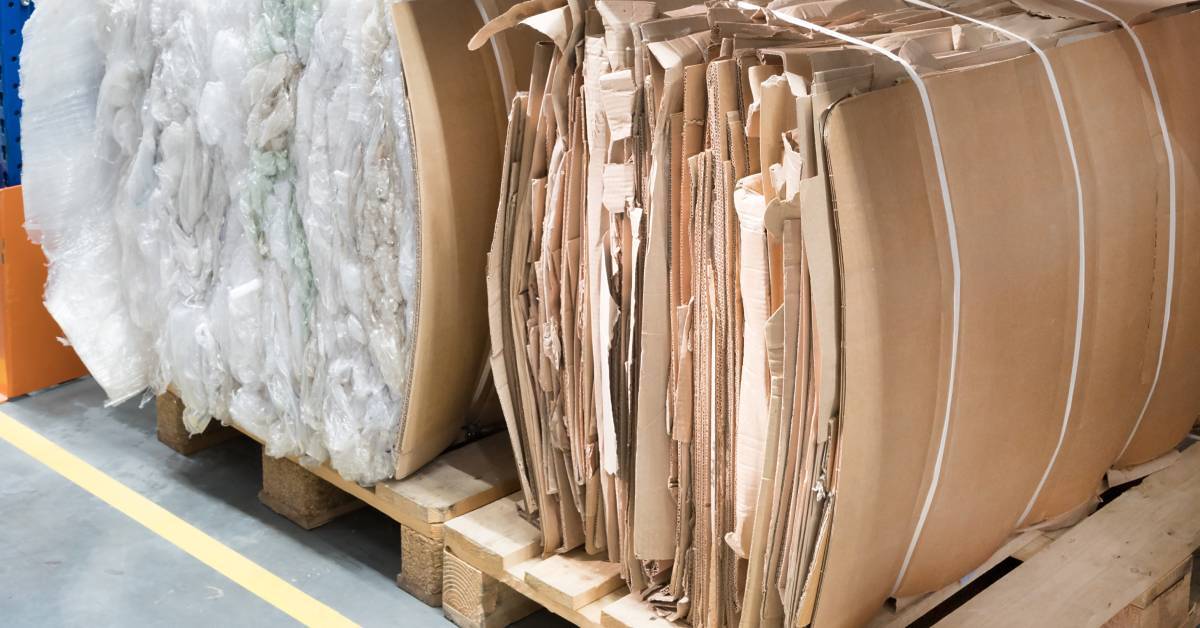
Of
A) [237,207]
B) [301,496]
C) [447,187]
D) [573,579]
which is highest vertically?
[447,187]

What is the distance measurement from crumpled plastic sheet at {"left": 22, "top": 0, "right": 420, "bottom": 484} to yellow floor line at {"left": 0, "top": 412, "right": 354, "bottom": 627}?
0.29 m

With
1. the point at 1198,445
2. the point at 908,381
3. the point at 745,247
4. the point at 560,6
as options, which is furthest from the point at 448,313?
the point at 1198,445

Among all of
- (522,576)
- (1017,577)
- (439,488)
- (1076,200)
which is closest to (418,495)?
(439,488)

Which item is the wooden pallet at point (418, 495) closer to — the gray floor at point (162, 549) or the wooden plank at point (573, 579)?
the gray floor at point (162, 549)

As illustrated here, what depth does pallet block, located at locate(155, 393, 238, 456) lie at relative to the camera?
396cm

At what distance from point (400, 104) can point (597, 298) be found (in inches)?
26.5

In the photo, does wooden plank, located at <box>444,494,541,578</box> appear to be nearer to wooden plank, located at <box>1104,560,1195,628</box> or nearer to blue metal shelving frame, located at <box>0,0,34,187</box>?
wooden plank, located at <box>1104,560,1195,628</box>

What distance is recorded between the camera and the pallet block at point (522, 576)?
269cm

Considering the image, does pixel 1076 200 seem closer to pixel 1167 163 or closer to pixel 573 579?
pixel 1167 163

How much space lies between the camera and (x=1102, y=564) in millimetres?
2609

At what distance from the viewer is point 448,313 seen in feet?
9.87

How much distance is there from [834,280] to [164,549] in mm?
2189

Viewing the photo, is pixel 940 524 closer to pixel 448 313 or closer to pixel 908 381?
pixel 908 381

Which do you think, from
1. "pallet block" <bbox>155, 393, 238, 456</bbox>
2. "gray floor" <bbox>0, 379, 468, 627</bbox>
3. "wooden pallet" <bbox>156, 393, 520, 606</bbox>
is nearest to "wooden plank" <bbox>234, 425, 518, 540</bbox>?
"wooden pallet" <bbox>156, 393, 520, 606</bbox>
